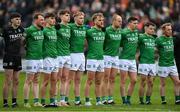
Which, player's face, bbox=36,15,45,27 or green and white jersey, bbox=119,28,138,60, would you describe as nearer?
player's face, bbox=36,15,45,27

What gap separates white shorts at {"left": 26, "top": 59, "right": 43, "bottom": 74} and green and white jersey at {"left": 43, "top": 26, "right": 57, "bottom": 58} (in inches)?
14.3

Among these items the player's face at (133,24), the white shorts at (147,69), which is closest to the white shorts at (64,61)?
the player's face at (133,24)

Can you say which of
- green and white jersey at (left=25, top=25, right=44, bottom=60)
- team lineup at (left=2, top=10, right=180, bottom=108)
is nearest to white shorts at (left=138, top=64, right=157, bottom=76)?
team lineup at (left=2, top=10, right=180, bottom=108)

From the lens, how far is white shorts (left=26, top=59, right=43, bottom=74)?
2289 cm

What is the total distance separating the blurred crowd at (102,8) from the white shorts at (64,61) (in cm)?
1308

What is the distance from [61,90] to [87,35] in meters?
1.78

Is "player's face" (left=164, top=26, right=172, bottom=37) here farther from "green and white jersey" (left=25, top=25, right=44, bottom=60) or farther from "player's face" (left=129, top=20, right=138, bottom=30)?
"green and white jersey" (left=25, top=25, right=44, bottom=60)

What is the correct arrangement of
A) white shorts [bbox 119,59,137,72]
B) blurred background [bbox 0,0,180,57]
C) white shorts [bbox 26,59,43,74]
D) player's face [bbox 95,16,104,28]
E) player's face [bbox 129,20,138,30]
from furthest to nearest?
blurred background [bbox 0,0,180,57] → player's face [bbox 129,20,138,30] → white shorts [bbox 119,59,137,72] → player's face [bbox 95,16,104,28] → white shorts [bbox 26,59,43,74]

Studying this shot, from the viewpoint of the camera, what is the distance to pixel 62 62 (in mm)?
23312

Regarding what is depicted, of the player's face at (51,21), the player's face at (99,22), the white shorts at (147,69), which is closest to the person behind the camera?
the player's face at (51,21)

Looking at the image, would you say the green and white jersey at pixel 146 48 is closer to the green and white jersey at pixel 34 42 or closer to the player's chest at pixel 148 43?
the player's chest at pixel 148 43

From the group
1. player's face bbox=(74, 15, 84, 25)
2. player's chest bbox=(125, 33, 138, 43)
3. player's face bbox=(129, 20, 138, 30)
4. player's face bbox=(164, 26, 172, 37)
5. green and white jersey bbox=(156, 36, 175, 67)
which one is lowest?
green and white jersey bbox=(156, 36, 175, 67)

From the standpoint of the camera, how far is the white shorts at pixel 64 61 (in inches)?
918

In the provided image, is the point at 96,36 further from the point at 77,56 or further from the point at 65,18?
the point at 65,18
